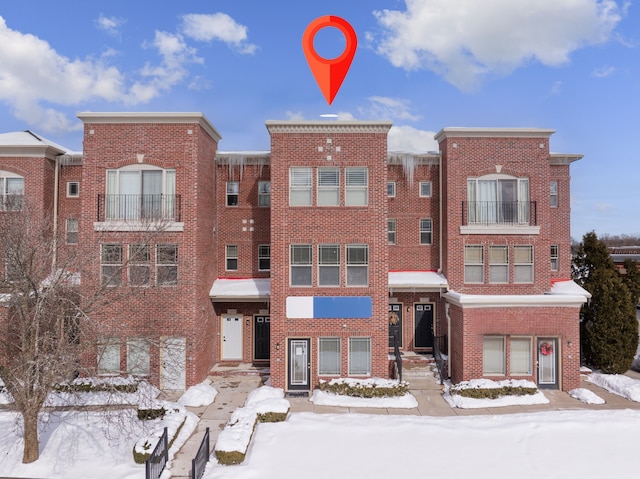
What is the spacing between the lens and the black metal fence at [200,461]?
9.52 metres

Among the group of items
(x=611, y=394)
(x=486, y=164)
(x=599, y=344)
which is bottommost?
(x=611, y=394)

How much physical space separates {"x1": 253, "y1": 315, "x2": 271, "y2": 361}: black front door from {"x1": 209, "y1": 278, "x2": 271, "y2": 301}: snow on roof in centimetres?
153

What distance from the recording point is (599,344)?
57.4 ft

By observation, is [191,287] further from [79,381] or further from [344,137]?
[344,137]

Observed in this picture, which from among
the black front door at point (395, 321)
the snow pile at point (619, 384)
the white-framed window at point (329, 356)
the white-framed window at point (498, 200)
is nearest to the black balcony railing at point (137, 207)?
the white-framed window at point (329, 356)

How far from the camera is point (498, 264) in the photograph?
60.3 ft

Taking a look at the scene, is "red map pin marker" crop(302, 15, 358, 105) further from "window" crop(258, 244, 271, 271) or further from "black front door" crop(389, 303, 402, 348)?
"black front door" crop(389, 303, 402, 348)

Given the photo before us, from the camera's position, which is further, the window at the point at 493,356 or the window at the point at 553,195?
the window at the point at 553,195

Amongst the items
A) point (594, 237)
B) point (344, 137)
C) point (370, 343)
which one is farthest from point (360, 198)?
point (594, 237)

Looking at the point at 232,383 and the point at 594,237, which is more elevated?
the point at 594,237

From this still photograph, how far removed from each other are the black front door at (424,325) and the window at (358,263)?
13.6 ft

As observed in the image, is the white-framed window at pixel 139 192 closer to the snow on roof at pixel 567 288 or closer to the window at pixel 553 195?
the snow on roof at pixel 567 288

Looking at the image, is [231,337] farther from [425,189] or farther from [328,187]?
[425,189]

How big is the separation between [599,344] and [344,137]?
13275mm
